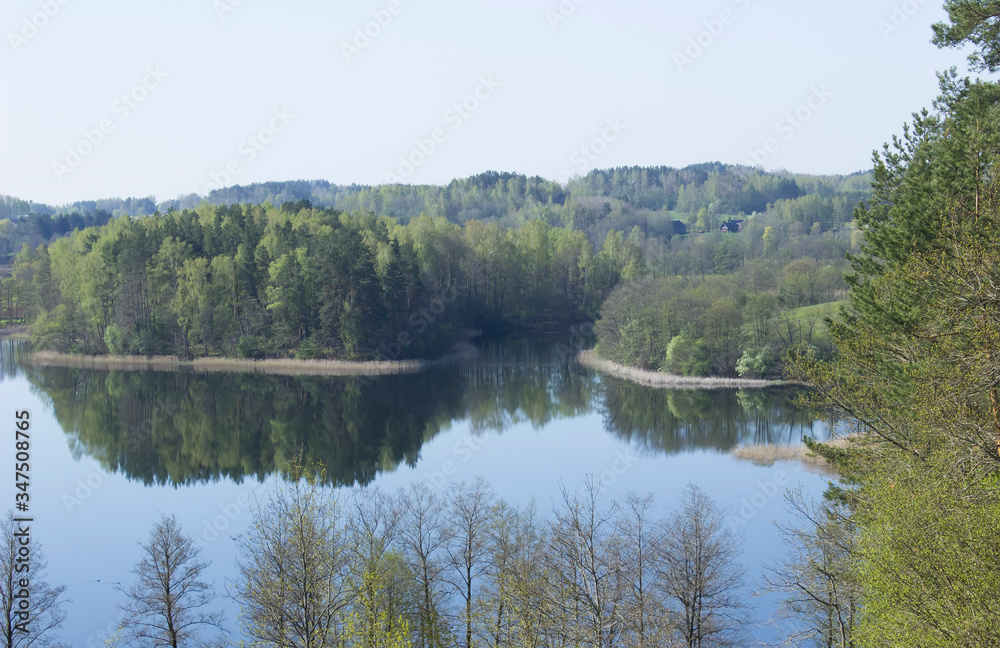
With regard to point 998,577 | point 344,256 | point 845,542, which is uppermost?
point 344,256

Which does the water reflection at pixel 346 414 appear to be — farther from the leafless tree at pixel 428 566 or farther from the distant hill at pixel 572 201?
the distant hill at pixel 572 201

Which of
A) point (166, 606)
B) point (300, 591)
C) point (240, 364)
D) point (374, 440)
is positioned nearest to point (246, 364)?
point (240, 364)

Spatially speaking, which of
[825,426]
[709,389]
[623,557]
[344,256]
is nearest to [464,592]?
[623,557]

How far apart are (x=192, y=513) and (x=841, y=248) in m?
89.3

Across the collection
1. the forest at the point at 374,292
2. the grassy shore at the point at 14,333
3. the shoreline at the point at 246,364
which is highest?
the forest at the point at 374,292

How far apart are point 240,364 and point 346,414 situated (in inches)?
787

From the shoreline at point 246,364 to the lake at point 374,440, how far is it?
2199 millimetres

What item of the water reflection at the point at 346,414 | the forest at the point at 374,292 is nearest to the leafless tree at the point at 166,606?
the water reflection at the point at 346,414

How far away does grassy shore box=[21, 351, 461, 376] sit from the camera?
57.4 m

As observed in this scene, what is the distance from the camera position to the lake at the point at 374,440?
25.6m

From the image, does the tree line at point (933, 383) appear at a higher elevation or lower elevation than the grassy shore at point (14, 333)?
higher

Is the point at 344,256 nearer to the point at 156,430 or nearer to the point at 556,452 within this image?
the point at 156,430

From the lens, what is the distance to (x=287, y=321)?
61500 millimetres

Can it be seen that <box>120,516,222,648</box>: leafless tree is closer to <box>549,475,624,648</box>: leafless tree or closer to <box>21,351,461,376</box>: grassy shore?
<box>549,475,624,648</box>: leafless tree
